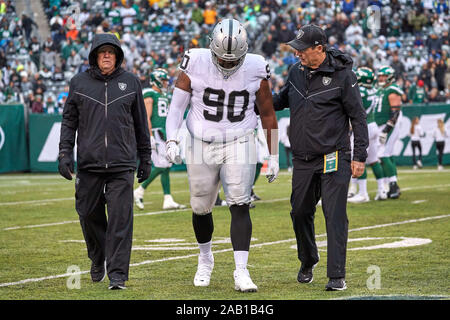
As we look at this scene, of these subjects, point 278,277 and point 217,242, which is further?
point 217,242

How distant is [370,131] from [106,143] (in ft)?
25.1

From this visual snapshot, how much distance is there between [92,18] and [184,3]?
3.08 m

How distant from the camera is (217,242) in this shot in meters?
9.28

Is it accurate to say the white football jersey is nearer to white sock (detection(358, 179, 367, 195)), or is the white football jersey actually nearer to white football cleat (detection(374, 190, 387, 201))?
white sock (detection(358, 179, 367, 195))

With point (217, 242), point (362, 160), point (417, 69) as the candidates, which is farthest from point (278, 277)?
point (417, 69)

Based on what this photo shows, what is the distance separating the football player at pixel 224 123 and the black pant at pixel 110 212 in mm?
453

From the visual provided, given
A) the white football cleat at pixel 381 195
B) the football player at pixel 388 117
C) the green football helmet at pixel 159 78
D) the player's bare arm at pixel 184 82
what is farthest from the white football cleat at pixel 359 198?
the player's bare arm at pixel 184 82

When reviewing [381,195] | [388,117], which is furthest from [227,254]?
[388,117]

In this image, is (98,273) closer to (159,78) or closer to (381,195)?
(159,78)

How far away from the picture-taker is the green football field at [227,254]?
626 cm

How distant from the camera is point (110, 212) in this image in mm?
6496

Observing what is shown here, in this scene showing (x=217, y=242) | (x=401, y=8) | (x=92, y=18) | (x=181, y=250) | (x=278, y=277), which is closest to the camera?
(x=278, y=277)
